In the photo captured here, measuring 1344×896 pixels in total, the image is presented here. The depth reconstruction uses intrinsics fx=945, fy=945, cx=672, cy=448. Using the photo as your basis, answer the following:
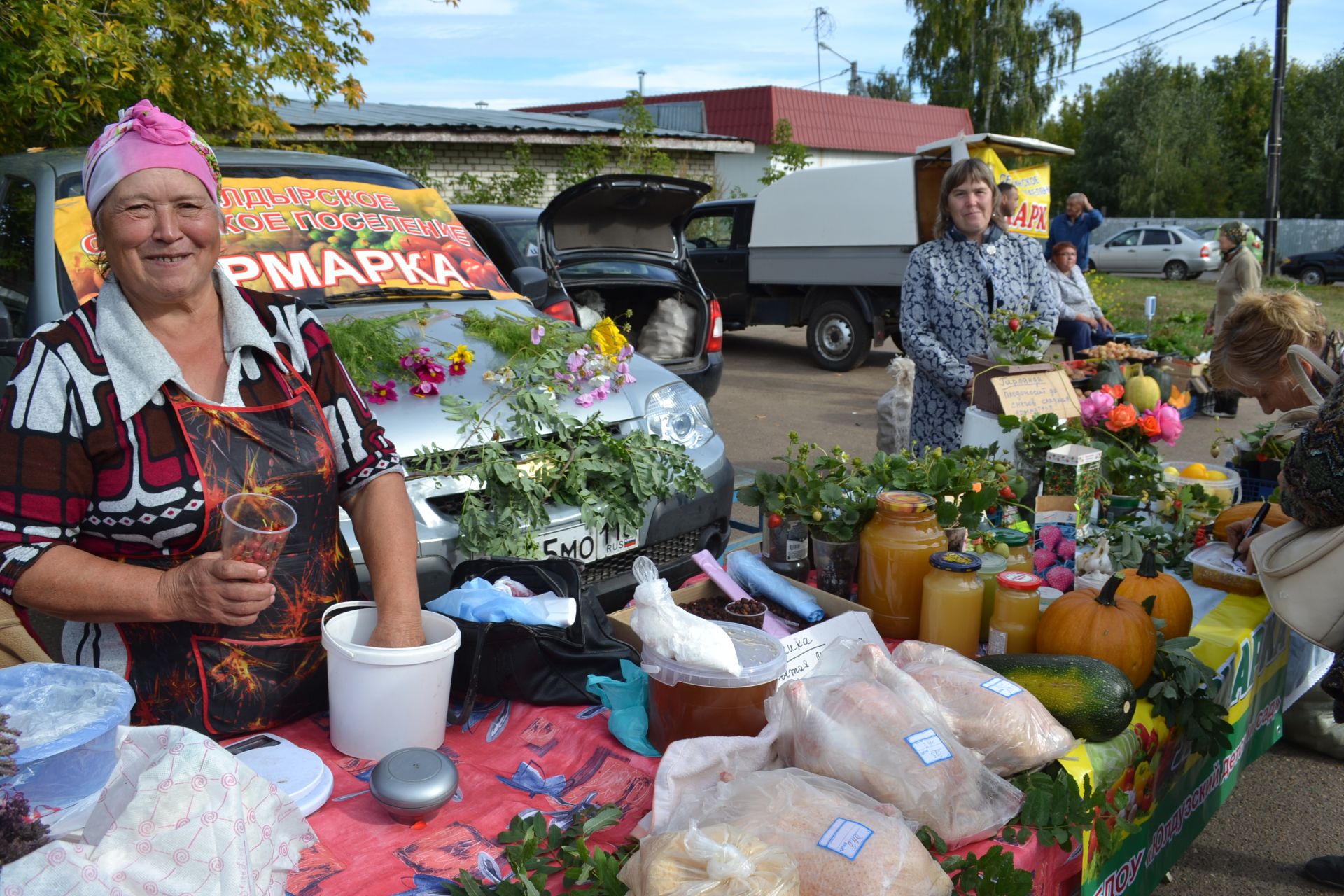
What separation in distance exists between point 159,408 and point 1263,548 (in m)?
2.40

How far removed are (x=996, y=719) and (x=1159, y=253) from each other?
29594 millimetres

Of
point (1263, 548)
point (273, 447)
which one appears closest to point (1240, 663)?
point (1263, 548)

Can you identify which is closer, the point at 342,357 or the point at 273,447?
the point at 273,447

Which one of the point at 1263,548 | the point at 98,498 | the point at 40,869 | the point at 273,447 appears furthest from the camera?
the point at 1263,548

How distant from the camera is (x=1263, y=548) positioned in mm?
2211

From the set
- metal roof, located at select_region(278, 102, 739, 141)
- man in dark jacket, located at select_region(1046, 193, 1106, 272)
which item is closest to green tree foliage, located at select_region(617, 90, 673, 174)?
metal roof, located at select_region(278, 102, 739, 141)

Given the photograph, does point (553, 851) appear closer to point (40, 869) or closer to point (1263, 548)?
point (40, 869)

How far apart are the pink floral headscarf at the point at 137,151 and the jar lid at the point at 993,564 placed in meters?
1.88

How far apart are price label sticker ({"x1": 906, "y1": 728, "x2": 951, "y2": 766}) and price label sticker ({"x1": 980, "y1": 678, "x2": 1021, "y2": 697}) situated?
0.20 m

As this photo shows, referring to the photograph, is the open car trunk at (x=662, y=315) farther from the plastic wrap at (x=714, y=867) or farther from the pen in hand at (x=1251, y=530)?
the plastic wrap at (x=714, y=867)

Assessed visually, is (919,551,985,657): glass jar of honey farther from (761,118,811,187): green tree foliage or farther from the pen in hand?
(761,118,811,187): green tree foliage

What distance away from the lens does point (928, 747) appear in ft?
4.84

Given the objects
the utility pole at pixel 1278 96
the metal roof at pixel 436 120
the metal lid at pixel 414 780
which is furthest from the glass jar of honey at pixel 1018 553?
the utility pole at pixel 1278 96

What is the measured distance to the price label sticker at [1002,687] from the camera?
165 centimetres
